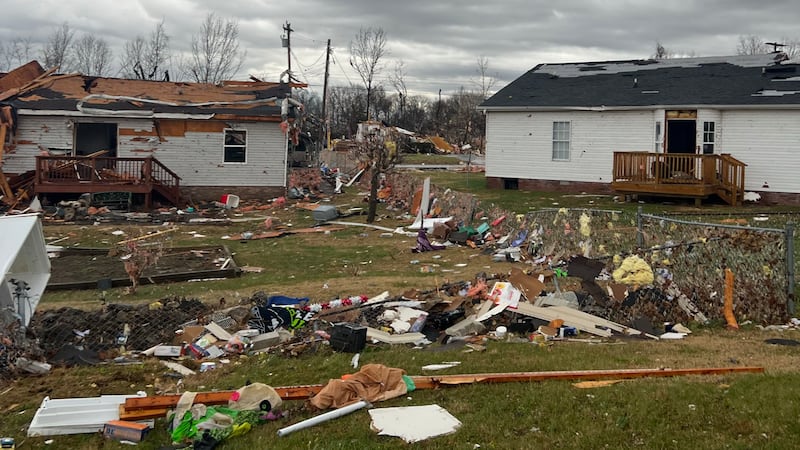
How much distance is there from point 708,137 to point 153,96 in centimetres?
1973

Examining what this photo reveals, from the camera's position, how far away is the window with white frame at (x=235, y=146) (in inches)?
1015

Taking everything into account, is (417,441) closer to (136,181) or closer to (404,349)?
(404,349)

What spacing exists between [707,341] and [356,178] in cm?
2560

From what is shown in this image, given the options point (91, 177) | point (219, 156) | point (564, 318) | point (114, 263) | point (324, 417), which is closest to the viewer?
point (324, 417)

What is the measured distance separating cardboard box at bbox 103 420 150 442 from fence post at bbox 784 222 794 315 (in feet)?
22.2

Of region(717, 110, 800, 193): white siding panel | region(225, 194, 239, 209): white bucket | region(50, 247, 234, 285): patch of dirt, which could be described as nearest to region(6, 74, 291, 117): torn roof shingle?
region(225, 194, 239, 209): white bucket

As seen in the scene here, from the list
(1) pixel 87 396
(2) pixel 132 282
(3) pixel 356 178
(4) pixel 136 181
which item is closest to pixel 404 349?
(1) pixel 87 396

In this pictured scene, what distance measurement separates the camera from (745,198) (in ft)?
65.1

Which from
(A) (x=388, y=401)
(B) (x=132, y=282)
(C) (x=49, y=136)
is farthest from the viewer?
(C) (x=49, y=136)

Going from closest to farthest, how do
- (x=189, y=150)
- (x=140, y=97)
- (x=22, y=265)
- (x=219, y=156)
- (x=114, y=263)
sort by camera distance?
(x=22, y=265) → (x=114, y=263) → (x=189, y=150) → (x=219, y=156) → (x=140, y=97)

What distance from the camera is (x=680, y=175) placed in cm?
1936

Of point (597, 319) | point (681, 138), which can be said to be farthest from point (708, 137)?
point (597, 319)

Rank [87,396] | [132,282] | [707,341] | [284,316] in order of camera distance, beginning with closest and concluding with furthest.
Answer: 1. [87,396]
2. [707,341]
3. [284,316]
4. [132,282]

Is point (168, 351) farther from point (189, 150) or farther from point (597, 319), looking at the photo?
point (189, 150)
